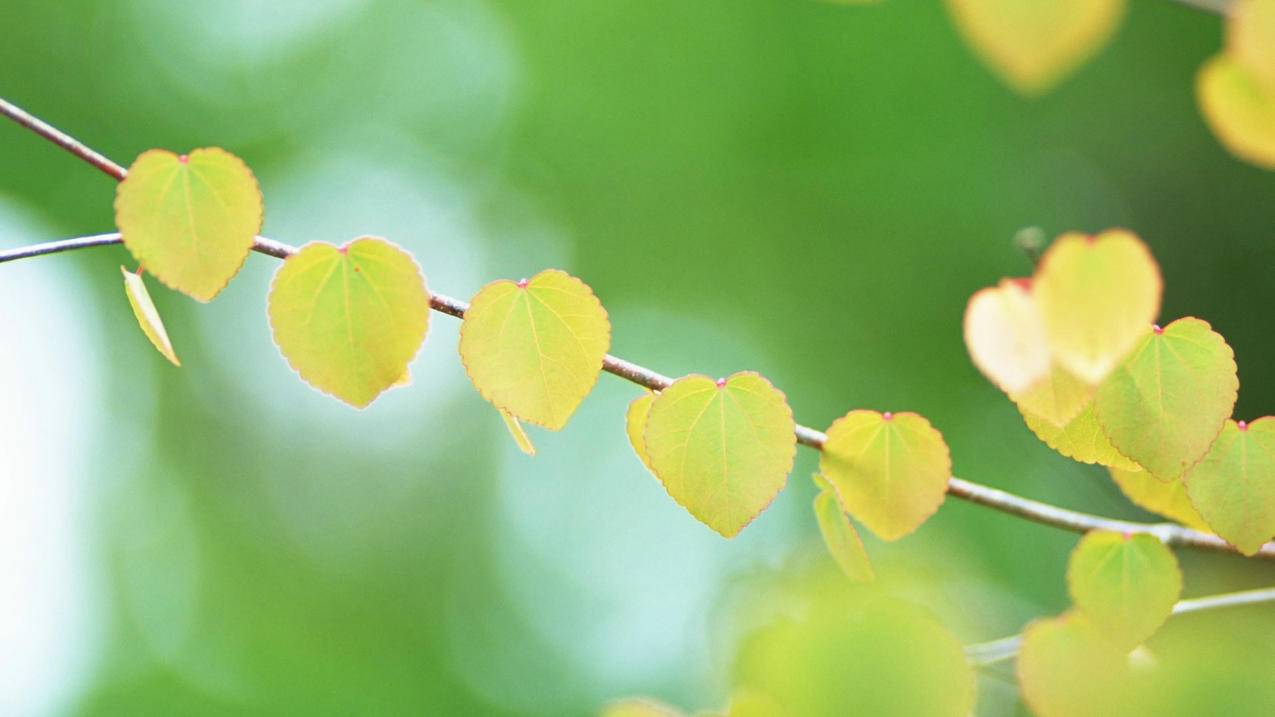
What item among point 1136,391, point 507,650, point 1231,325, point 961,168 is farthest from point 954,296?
point 1136,391

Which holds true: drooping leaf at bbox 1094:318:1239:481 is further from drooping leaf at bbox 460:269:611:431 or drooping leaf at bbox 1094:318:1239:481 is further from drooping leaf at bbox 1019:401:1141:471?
drooping leaf at bbox 460:269:611:431

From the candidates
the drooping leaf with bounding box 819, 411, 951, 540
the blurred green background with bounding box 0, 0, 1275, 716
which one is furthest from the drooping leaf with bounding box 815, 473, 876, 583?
the blurred green background with bounding box 0, 0, 1275, 716

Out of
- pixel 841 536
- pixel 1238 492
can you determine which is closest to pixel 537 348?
pixel 841 536

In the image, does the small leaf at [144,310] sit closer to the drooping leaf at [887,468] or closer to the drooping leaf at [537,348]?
the drooping leaf at [537,348]

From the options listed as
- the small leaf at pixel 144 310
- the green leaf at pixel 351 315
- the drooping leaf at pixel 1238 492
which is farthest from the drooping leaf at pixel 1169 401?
the small leaf at pixel 144 310

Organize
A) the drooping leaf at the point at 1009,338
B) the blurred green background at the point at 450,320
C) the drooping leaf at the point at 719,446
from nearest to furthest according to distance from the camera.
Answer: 1. the drooping leaf at the point at 1009,338
2. the drooping leaf at the point at 719,446
3. the blurred green background at the point at 450,320

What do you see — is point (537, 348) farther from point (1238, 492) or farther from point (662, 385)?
point (1238, 492)

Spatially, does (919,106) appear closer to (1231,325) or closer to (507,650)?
(1231,325)
